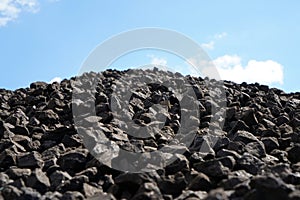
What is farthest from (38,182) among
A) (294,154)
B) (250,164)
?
(294,154)

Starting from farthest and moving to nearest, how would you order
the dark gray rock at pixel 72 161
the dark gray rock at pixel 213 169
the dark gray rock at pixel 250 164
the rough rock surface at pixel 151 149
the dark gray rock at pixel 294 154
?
the dark gray rock at pixel 294 154
the dark gray rock at pixel 72 161
the dark gray rock at pixel 250 164
the dark gray rock at pixel 213 169
the rough rock surface at pixel 151 149

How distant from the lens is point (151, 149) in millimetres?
5273

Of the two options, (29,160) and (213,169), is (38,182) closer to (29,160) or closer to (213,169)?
(29,160)

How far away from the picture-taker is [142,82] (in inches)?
389

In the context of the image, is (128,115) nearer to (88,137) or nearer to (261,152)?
(88,137)

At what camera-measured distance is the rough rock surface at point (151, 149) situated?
3846mm

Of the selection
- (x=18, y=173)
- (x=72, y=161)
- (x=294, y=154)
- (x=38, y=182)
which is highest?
(x=294, y=154)

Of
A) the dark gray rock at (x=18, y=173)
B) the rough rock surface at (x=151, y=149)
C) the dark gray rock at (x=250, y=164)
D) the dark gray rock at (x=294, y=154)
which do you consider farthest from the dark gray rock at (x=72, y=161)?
the dark gray rock at (x=294, y=154)

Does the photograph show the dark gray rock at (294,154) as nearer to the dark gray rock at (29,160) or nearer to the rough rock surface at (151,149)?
the rough rock surface at (151,149)

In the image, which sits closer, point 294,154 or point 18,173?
point 18,173

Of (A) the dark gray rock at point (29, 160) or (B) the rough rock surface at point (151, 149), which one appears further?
(A) the dark gray rock at point (29, 160)

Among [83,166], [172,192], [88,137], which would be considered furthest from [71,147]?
[172,192]

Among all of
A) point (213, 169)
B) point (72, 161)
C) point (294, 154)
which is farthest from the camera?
point (294, 154)

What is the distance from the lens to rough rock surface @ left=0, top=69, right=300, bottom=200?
3846 millimetres
